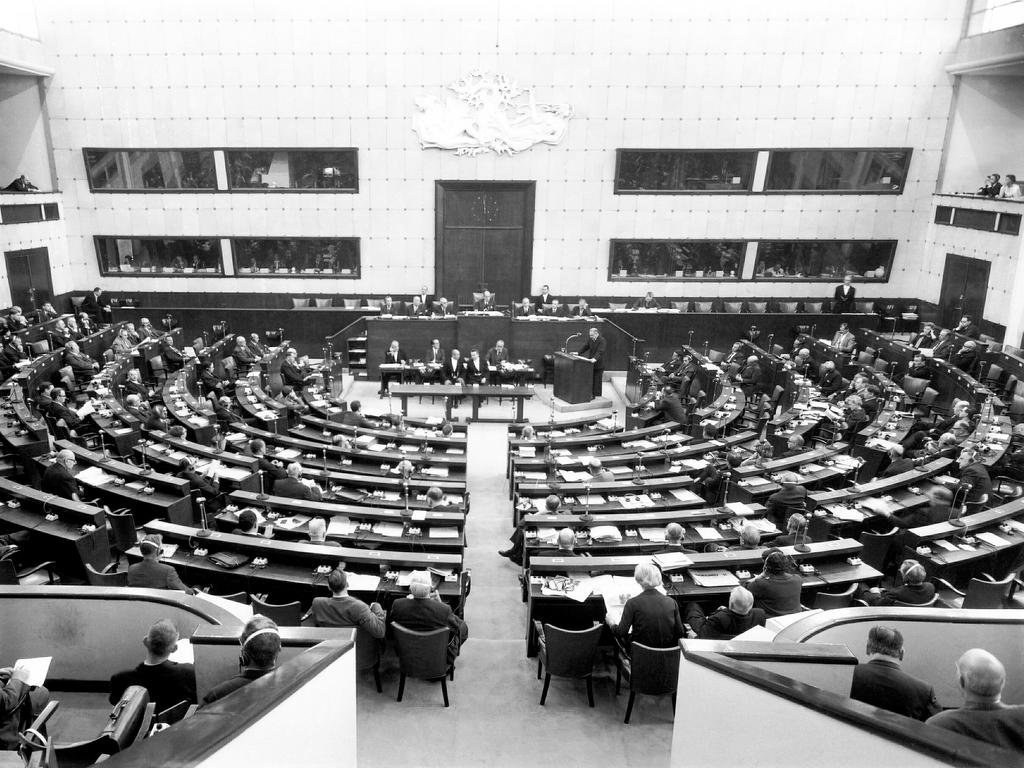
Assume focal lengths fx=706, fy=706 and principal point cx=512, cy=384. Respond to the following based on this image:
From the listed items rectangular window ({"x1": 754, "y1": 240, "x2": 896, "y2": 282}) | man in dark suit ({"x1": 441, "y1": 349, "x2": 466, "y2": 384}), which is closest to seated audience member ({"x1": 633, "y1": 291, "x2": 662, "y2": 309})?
rectangular window ({"x1": 754, "y1": 240, "x2": 896, "y2": 282})

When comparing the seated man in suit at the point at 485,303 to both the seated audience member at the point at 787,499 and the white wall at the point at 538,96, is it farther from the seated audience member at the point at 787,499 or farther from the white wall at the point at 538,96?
the seated audience member at the point at 787,499

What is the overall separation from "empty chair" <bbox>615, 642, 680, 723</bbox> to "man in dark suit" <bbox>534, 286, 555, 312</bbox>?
1499cm

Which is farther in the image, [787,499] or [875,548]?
[787,499]

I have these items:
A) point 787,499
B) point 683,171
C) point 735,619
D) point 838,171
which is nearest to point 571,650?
point 735,619

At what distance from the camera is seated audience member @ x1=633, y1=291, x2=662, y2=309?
2123 centimetres

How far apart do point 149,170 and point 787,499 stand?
67.9 feet

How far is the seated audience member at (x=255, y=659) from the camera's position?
3785 mm

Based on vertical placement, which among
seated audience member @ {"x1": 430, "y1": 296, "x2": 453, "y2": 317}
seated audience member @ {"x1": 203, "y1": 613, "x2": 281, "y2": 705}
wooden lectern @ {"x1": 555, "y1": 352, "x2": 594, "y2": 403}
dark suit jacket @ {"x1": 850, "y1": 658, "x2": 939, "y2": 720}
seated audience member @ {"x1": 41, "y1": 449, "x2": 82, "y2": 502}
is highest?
seated audience member @ {"x1": 203, "y1": 613, "x2": 281, "y2": 705}

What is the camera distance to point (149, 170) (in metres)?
21.5

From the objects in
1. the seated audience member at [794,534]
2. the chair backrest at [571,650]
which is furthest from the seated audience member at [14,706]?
the seated audience member at [794,534]

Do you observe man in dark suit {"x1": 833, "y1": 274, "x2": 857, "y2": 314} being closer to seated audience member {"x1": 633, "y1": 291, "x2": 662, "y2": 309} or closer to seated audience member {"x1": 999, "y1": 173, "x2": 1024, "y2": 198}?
seated audience member {"x1": 999, "y1": 173, "x2": 1024, "y2": 198}

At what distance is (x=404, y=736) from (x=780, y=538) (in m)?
4.60

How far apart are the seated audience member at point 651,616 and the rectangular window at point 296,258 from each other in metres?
17.7

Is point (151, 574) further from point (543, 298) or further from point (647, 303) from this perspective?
point (647, 303)
